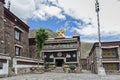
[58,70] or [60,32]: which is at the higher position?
[60,32]

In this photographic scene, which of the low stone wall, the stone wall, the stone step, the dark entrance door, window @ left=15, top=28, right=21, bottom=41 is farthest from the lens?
the dark entrance door

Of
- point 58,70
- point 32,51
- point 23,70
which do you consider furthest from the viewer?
point 32,51

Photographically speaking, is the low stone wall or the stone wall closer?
the low stone wall

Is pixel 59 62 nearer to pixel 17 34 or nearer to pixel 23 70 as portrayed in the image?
pixel 17 34

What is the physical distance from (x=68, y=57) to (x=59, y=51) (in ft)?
7.10

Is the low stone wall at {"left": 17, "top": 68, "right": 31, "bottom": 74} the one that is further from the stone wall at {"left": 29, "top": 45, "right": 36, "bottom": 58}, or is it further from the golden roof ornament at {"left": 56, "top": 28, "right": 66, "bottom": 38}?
the golden roof ornament at {"left": 56, "top": 28, "right": 66, "bottom": 38}

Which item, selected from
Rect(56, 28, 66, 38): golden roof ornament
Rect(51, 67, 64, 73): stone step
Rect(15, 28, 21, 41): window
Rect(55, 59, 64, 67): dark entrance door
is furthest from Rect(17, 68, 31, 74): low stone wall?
Rect(56, 28, 66, 38): golden roof ornament

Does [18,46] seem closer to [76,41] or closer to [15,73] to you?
[15,73]

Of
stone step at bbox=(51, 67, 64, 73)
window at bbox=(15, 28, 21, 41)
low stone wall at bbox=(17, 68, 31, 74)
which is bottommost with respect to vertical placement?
stone step at bbox=(51, 67, 64, 73)

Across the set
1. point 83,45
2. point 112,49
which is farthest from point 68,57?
point 83,45

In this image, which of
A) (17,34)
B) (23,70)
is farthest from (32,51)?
(23,70)

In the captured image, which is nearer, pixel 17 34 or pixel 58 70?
pixel 17 34

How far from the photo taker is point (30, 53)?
38.9m

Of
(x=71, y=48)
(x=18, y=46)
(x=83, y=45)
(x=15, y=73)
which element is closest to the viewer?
(x=15, y=73)
